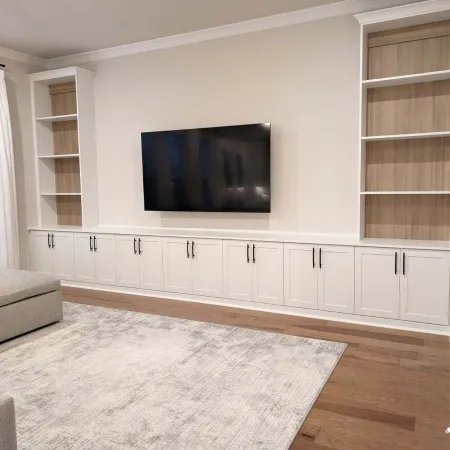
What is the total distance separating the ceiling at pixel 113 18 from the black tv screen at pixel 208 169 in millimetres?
1064

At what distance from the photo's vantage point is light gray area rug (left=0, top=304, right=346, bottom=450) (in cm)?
217

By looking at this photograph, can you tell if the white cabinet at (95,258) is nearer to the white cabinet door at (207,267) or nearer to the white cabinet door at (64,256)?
the white cabinet door at (64,256)

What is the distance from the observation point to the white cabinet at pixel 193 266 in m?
4.45

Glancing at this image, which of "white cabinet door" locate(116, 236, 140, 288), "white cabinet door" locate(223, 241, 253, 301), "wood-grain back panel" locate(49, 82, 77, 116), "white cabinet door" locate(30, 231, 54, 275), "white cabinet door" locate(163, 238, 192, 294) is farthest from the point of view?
"wood-grain back panel" locate(49, 82, 77, 116)

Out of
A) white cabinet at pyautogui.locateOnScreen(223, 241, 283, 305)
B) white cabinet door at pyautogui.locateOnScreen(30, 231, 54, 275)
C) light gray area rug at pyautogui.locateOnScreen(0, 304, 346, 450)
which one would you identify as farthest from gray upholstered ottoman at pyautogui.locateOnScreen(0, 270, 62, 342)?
white cabinet at pyautogui.locateOnScreen(223, 241, 283, 305)

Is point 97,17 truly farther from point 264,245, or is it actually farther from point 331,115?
point 264,245

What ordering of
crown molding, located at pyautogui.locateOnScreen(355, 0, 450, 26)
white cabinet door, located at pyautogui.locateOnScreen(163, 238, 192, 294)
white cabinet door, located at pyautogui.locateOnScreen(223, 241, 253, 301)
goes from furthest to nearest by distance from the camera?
white cabinet door, located at pyautogui.locateOnScreen(163, 238, 192, 294) < white cabinet door, located at pyautogui.locateOnScreen(223, 241, 253, 301) < crown molding, located at pyautogui.locateOnScreen(355, 0, 450, 26)

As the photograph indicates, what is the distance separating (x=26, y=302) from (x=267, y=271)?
2.14 meters

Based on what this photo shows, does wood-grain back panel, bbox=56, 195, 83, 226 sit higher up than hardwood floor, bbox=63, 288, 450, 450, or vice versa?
wood-grain back panel, bbox=56, 195, 83, 226

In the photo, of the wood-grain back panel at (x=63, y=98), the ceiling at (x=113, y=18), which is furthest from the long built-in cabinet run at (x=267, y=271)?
the ceiling at (x=113, y=18)

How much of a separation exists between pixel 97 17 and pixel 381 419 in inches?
163

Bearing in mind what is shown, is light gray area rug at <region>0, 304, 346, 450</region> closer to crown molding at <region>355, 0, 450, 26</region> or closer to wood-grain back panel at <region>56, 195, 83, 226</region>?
wood-grain back panel at <region>56, 195, 83, 226</region>

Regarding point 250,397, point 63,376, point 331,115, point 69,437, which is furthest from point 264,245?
point 69,437

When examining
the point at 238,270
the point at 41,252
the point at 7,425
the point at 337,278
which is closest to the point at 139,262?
the point at 238,270
